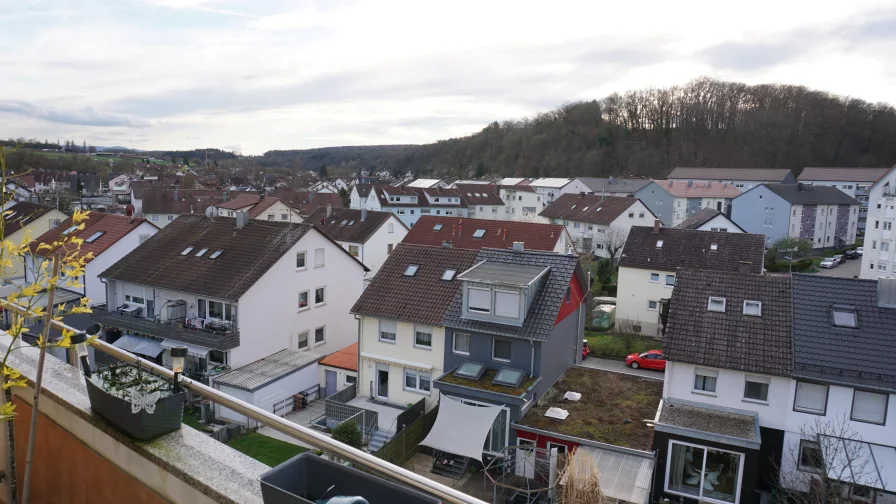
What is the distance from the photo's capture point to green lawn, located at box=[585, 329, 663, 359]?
28.9 metres

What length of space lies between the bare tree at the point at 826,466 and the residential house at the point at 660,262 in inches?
611

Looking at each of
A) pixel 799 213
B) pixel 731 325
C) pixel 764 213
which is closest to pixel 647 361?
pixel 731 325

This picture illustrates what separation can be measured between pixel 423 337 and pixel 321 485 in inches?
691

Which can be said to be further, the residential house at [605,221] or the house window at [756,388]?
the residential house at [605,221]

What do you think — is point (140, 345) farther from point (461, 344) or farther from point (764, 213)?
point (764, 213)

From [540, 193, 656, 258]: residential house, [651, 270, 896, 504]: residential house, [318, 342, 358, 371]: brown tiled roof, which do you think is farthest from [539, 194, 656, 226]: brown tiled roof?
[651, 270, 896, 504]: residential house

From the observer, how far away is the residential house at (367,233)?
138 ft

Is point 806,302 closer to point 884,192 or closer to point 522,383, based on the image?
point 522,383

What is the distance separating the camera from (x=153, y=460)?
127 inches

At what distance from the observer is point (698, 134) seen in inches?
4240

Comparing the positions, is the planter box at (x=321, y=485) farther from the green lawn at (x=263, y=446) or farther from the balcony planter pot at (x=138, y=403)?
the green lawn at (x=263, y=446)

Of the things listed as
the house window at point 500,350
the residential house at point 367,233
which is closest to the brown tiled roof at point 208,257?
the house window at point 500,350

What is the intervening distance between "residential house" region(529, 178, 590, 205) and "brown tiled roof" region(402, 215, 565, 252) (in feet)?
148

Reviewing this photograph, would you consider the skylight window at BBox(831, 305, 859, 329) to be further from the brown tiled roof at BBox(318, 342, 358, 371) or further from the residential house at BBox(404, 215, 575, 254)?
the residential house at BBox(404, 215, 575, 254)
